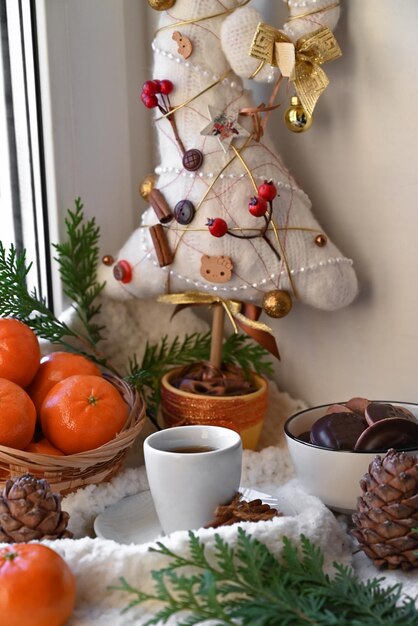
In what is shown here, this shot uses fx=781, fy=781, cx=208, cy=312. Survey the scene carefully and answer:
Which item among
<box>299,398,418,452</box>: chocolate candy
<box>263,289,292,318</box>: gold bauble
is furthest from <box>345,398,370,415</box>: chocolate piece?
<box>263,289,292,318</box>: gold bauble

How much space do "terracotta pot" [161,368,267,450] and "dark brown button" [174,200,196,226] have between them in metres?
0.19

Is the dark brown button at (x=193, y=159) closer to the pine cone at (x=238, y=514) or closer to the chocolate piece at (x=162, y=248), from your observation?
the chocolate piece at (x=162, y=248)

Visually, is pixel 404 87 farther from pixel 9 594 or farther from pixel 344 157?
pixel 9 594

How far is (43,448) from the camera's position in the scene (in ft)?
2.39

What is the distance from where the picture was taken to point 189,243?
31.6 inches

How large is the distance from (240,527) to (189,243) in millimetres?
336

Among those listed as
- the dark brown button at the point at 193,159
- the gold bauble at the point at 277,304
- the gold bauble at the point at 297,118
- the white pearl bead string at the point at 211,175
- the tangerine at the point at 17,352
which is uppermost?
the gold bauble at the point at 297,118

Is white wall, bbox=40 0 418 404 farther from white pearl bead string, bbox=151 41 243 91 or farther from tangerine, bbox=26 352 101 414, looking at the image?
tangerine, bbox=26 352 101 414

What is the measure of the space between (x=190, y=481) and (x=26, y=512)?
13 cm

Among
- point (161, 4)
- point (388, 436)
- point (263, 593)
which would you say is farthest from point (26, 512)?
point (161, 4)

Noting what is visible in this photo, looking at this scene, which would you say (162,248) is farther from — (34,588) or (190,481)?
(34,588)

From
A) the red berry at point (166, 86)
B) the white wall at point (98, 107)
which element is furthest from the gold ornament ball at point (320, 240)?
the white wall at point (98, 107)

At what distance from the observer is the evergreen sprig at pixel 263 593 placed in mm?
475

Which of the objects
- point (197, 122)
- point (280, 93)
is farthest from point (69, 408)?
point (280, 93)
